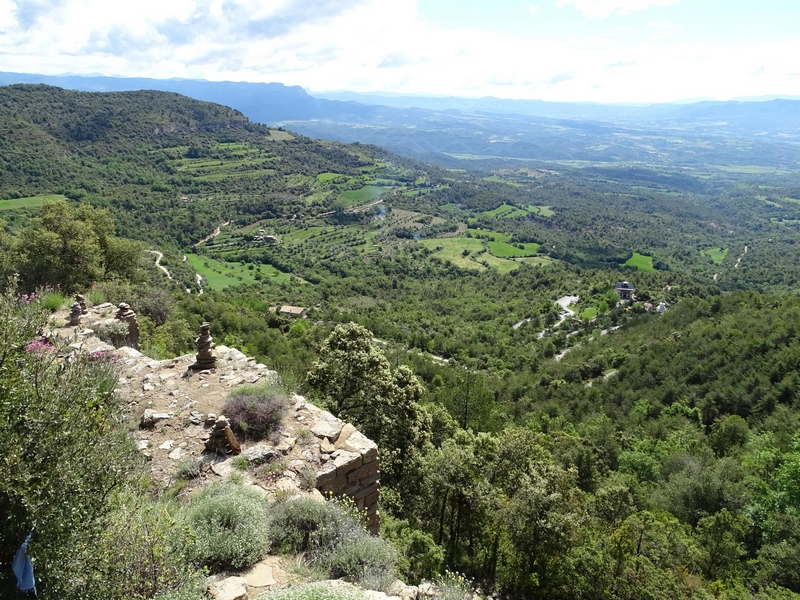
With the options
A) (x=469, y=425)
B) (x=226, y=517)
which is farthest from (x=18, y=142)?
(x=226, y=517)

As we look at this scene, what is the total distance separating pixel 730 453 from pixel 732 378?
616 inches

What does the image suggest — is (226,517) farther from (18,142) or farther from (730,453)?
(18,142)

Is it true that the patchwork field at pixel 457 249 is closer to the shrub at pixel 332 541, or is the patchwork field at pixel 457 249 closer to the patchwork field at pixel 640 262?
the patchwork field at pixel 640 262

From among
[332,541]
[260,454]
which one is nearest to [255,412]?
[260,454]

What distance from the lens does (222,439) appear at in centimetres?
799

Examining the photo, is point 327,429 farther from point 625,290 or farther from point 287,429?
point 625,290

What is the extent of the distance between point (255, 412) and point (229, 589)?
11.5ft

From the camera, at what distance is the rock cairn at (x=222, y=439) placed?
7.90m

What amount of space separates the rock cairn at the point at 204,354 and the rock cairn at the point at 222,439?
3.07 meters

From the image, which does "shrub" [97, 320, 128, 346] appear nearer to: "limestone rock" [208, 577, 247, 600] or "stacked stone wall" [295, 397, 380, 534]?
"stacked stone wall" [295, 397, 380, 534]

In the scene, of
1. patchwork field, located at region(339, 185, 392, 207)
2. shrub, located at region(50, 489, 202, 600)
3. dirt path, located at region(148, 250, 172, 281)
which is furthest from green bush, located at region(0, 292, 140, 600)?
patchwork field, located at region(339, 185, 392, 207)

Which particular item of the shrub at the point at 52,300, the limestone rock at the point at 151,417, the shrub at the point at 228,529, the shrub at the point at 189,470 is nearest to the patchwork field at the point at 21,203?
the shrub at the point at 52,300

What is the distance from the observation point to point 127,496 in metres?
5.00

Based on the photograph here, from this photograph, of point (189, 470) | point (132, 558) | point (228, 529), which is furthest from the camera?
point (189, 470)
